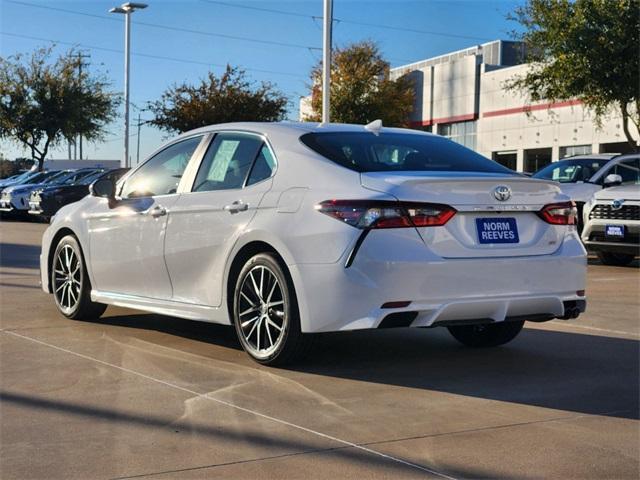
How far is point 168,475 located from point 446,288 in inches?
92.1

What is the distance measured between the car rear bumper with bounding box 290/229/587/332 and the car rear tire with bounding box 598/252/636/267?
32.8 feet

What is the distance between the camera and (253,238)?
6391mm

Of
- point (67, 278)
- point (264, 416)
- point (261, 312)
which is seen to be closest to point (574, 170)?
point (67, 278)

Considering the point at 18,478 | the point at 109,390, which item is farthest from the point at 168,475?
the point at 109,390

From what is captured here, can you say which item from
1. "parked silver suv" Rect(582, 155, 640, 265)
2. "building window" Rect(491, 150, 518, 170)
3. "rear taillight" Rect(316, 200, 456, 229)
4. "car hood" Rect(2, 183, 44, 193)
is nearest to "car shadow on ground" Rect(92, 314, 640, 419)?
"rear taillight" Rect(316, 200, 456, 229)

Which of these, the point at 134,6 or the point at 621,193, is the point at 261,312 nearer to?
the point at 621,193

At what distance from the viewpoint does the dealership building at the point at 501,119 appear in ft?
129

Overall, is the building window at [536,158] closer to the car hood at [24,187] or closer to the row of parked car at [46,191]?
the row of parked car at [46,191]

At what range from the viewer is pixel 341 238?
5.82m

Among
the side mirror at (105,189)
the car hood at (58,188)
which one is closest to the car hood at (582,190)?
the side mirror at (105,189)

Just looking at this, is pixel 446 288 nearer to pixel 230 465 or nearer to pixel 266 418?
pixel 266 418

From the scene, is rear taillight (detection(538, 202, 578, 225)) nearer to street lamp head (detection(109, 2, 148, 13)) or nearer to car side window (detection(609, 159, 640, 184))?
car side window (detection(609, 159, 640, 184))

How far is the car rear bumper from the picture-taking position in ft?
19.0

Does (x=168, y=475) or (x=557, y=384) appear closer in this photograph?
(x=168, y=475)
